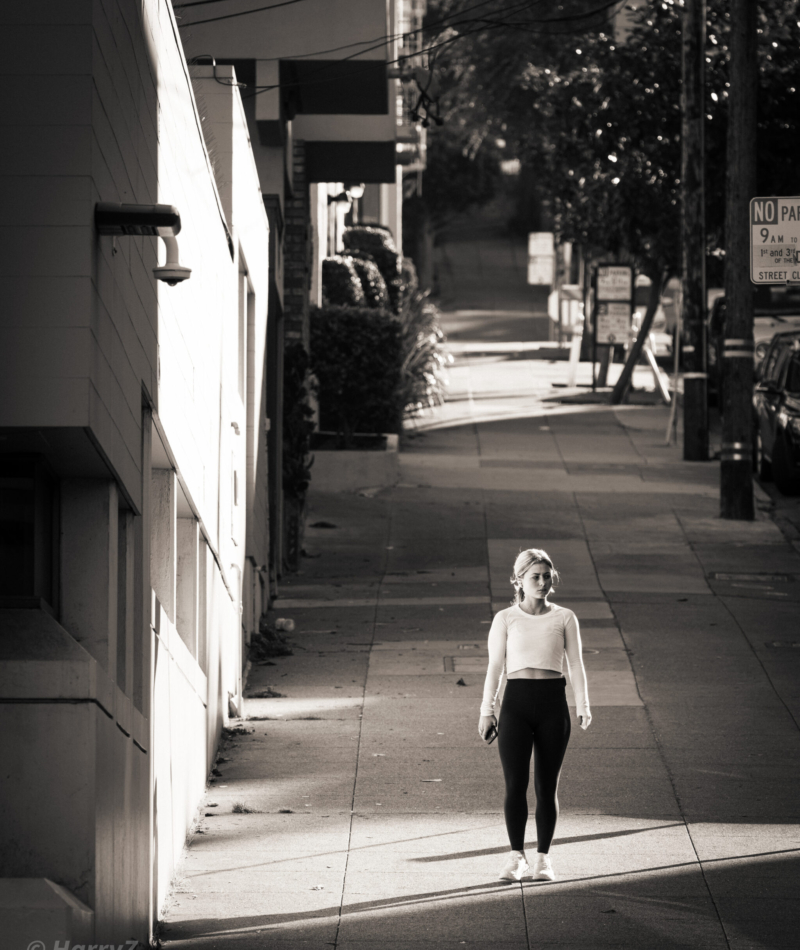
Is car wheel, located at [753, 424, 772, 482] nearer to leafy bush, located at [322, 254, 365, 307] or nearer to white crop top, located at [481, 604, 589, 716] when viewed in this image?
leafy bush, located at [322, 254, 365, 307]

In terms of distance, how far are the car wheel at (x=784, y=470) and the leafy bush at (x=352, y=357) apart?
16.1ft

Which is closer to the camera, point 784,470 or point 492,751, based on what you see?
point 492,751

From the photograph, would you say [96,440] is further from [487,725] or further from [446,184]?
[446,184]

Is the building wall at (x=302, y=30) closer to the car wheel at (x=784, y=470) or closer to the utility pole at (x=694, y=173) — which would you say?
the utility pole at (x=694, y=173)

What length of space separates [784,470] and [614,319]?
366 inches

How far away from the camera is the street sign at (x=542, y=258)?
39469 mm

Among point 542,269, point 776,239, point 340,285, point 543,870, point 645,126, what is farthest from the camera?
point 542,269

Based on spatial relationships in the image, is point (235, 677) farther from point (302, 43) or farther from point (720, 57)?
point (720, 57)

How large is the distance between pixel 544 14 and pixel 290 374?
26.3 meters

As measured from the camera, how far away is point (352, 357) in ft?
62.2

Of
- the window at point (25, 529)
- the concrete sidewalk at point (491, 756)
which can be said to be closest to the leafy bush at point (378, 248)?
the concrete sidewalk at point (491, 756)

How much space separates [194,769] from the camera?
7.61 metres

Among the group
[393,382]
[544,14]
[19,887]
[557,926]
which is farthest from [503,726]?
[544,14]

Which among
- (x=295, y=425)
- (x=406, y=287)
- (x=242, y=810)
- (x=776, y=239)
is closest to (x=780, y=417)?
(x=295, y=425)
